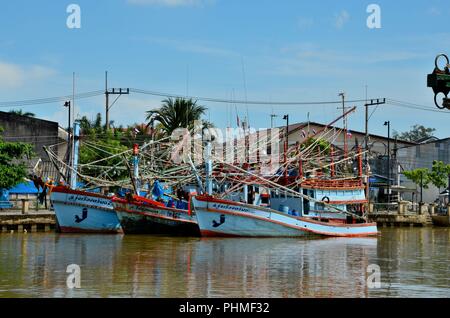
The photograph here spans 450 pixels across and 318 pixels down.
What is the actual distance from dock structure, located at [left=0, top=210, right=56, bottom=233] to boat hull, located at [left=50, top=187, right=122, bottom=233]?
7.75ft

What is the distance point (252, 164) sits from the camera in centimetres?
4291

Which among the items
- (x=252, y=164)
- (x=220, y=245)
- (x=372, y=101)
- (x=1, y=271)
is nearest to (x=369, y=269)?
(x=220, y=245)

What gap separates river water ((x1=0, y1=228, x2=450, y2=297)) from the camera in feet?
63.9

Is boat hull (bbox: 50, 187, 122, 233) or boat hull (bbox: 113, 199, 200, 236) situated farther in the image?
boat hull (bbox: 50, 187, 122, 233)

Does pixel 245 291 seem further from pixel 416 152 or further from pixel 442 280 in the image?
pixel 416 152

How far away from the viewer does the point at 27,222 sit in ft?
135

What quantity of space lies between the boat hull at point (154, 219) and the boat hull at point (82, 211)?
115 cm

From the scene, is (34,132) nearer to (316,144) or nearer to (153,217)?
(153,217)

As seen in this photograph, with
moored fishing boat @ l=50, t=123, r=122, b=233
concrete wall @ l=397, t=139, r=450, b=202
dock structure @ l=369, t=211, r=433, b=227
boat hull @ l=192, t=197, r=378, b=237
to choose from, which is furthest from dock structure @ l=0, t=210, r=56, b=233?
concrete wall @ l=397, t=139, r=450, b=202

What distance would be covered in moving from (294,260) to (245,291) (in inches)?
330

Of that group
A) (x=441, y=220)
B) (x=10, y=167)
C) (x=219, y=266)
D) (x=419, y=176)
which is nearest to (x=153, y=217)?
(x=10, y=167)

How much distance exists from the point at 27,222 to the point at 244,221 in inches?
482

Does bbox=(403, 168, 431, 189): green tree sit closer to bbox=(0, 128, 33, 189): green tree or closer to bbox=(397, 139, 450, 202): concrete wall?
bbox=(397, 139, 450, 202): concrete wall

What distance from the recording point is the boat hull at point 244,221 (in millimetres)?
36344
